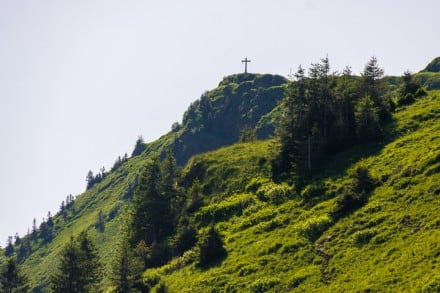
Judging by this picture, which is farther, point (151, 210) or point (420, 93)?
point (420, 93)

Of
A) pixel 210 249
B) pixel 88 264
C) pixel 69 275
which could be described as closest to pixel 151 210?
pixel 88 264

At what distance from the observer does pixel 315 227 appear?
5900 centimetres

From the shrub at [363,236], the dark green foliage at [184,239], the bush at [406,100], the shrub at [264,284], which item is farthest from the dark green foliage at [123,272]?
the bush at [406,100]

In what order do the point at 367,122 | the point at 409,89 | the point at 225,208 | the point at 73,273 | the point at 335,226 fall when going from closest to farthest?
1. the point at 335,226
2. the point at 73,273
3. the point at 367,122
4. the point at 225,208
5. the point at 409,89

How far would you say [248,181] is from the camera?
81938 millimetres

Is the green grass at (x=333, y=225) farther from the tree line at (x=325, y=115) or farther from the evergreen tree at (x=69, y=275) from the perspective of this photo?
the evergreen tree at (x=69, y=275)

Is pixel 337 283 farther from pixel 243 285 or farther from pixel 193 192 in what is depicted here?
pixel 193 192

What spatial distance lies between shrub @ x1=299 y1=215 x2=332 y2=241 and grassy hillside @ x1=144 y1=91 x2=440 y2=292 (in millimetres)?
119

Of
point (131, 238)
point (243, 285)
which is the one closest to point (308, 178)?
point (243, 285)

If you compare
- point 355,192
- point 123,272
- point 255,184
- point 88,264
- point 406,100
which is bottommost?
point 88,264

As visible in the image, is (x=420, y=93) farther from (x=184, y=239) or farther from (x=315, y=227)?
(x=184, y=239)

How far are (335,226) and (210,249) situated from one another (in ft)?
55.6

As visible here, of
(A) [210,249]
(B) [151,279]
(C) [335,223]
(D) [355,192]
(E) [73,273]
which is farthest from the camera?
(E) [73,273]

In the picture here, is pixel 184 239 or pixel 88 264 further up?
pixel 184 239
